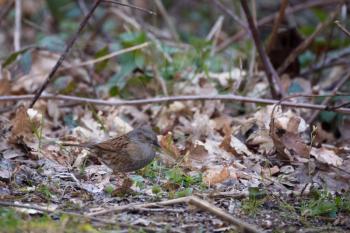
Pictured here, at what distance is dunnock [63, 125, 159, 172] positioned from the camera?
4.64 m

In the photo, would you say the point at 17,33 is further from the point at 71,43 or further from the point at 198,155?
the point at 198,155

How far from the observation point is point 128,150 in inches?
187

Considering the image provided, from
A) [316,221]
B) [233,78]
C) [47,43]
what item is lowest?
[316,221]

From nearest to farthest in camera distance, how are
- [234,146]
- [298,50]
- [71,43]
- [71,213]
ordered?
[71,213] < [71,43] < [234,146] < [298,50]

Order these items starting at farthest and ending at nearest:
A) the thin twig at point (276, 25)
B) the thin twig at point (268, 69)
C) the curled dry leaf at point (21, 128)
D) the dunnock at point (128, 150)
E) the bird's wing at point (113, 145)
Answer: the thin twig at point (276, 25)
the thin twig at point (268, 69)
the curled dry leaf at point (21, 128)
the bird's wing at point (113, 145)
the dunnock at point (128, 150)

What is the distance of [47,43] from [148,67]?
3.56 ft

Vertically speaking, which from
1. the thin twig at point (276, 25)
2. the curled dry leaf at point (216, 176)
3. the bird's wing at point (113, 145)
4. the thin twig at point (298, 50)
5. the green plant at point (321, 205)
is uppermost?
the thin twig at point (276, 25)

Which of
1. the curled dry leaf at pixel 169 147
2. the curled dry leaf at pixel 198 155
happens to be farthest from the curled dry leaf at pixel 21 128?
the curled dry leaf at pixel 198 155

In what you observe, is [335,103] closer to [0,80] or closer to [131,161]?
[131,161]

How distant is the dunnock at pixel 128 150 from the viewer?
183 inches

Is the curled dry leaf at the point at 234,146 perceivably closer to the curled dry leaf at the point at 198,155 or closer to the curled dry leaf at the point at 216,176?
the curled dry leaf at the point at 198,155

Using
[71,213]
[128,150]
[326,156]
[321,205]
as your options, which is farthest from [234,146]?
[71,213]

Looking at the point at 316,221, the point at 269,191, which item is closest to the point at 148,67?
the point at 269,191

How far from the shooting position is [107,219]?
3.60 meters
